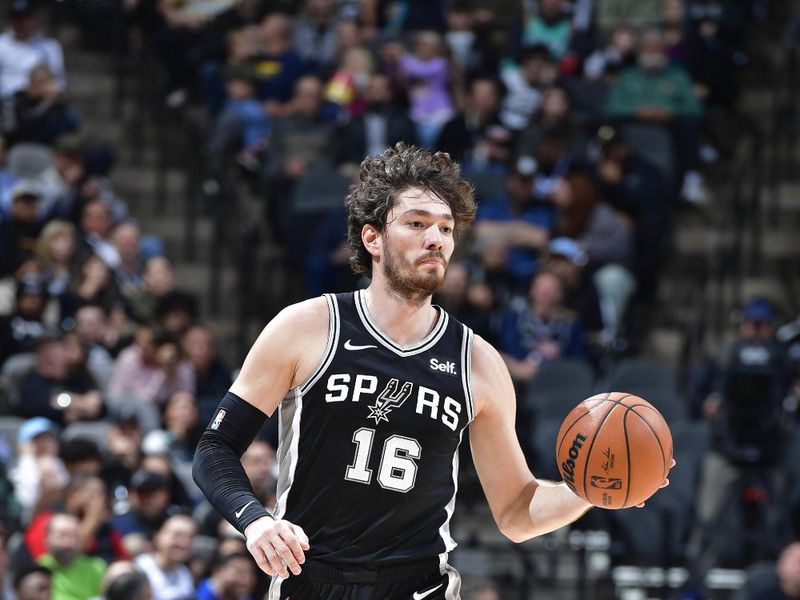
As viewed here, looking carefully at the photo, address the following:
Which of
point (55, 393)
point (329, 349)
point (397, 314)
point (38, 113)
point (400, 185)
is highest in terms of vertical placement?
point (38, 113)

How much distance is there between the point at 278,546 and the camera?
15.9ft

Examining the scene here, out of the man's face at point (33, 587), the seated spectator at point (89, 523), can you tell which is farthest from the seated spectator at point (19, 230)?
the man's face at point (33, 587)

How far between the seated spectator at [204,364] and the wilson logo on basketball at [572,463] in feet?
25.2

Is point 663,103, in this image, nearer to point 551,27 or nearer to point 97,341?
point 551,27

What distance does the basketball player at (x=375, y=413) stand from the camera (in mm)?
5402

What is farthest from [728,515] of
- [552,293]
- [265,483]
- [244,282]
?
[244,282]

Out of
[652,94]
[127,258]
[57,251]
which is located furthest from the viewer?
[652,94]

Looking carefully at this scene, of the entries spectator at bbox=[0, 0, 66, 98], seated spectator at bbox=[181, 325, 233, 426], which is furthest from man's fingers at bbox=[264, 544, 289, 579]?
spectator at bbox=[0, 0, 66, 98]

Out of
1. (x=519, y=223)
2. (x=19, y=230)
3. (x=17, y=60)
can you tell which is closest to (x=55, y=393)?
(x=19, y=230)

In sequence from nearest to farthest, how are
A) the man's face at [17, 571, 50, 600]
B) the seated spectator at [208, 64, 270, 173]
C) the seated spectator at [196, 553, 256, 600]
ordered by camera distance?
the man's face at [17, 571, 50, 600] → the seated spectator at [196, 553, 256, 600] → the seated spectator at [208, 64, 270, 173]

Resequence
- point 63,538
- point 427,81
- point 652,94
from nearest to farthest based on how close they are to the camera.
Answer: point 63,538, point 652,94, point 427,81

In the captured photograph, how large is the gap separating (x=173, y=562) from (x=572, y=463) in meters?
5.53

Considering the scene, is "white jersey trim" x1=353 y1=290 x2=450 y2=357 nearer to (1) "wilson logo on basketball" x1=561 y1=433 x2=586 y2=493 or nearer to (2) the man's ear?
(2) the man's ear

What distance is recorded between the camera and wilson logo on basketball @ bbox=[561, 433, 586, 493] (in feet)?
17.9
